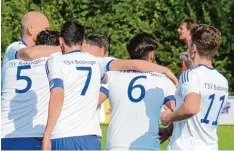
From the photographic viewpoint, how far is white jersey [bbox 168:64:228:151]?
641 centimetres

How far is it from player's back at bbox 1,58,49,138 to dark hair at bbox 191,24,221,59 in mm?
2005

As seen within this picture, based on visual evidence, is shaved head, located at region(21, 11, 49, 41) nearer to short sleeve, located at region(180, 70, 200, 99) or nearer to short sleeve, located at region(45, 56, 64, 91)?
short sleeve, located at region(45, 56, 64, 91)

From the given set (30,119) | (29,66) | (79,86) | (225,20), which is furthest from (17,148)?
(225,20)

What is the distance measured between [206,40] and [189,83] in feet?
1.18

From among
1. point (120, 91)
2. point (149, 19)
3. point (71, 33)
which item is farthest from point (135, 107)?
point (149, 19)

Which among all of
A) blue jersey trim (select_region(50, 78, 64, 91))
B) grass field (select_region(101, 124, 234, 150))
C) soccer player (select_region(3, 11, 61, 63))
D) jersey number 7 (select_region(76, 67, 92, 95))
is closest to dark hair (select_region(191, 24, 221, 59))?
jersey number 7 (select_region(76, 67, 92, 95))

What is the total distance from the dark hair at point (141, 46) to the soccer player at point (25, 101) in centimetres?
110

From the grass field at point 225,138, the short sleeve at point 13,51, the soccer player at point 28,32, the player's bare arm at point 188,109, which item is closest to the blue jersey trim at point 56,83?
the player's bare arm at point 188,109

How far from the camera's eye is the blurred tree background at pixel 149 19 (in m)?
34.2

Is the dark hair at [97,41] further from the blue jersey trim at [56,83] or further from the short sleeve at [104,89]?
the blue jersey trim at [56,83]

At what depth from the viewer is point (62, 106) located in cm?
684

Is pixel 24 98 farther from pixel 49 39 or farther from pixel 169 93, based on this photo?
pixel 169 93

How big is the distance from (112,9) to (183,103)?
29.3 metres

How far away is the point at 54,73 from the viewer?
6879mm
